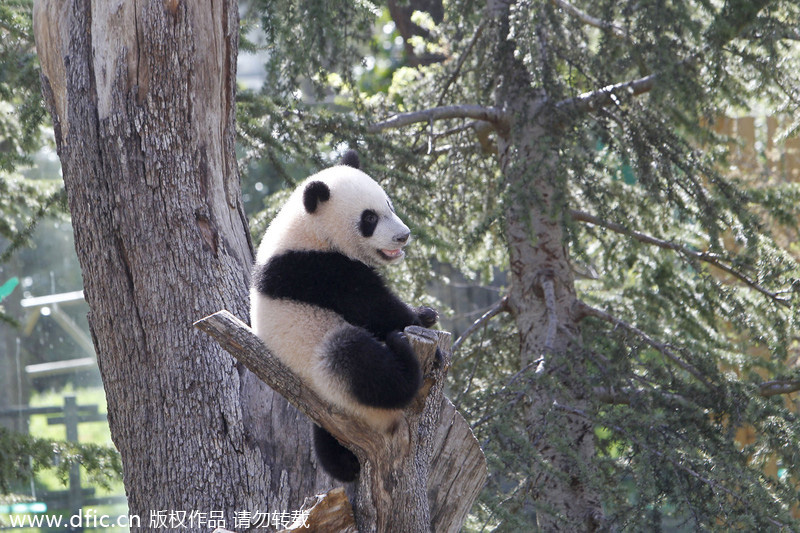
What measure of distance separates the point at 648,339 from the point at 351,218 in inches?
102

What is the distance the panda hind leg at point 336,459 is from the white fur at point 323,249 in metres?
0.36

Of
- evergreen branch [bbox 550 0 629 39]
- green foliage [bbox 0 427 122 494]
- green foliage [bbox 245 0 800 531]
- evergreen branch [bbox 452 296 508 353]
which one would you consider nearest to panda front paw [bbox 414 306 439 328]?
green foliage [bbox 245 0 800 531]

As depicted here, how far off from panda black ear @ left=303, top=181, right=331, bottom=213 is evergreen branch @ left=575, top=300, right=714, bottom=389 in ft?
8.86

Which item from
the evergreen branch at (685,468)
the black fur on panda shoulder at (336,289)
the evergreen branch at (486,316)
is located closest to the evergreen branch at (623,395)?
the evergreen branch at (685,468)

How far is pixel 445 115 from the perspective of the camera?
17.8ft

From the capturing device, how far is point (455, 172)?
20.4ft

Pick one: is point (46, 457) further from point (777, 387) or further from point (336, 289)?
point (777, 387)

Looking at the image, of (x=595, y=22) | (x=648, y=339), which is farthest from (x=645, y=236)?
(x=595, y=22)

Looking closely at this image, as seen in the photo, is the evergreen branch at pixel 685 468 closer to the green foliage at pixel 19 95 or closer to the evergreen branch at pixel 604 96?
the evergreen branch at pixel 604 96

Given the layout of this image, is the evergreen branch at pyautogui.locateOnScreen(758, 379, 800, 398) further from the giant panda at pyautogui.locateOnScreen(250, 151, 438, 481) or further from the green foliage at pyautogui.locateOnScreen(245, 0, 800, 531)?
the giant panda at pyautogui.locateOnScreen(250, 151, 438, 481)

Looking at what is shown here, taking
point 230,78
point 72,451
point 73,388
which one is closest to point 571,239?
point 230,78

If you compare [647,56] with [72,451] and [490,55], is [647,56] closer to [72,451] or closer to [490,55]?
[490,55]

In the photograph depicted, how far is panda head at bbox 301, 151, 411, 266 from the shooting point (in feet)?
9.74

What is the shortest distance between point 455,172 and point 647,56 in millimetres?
1915
